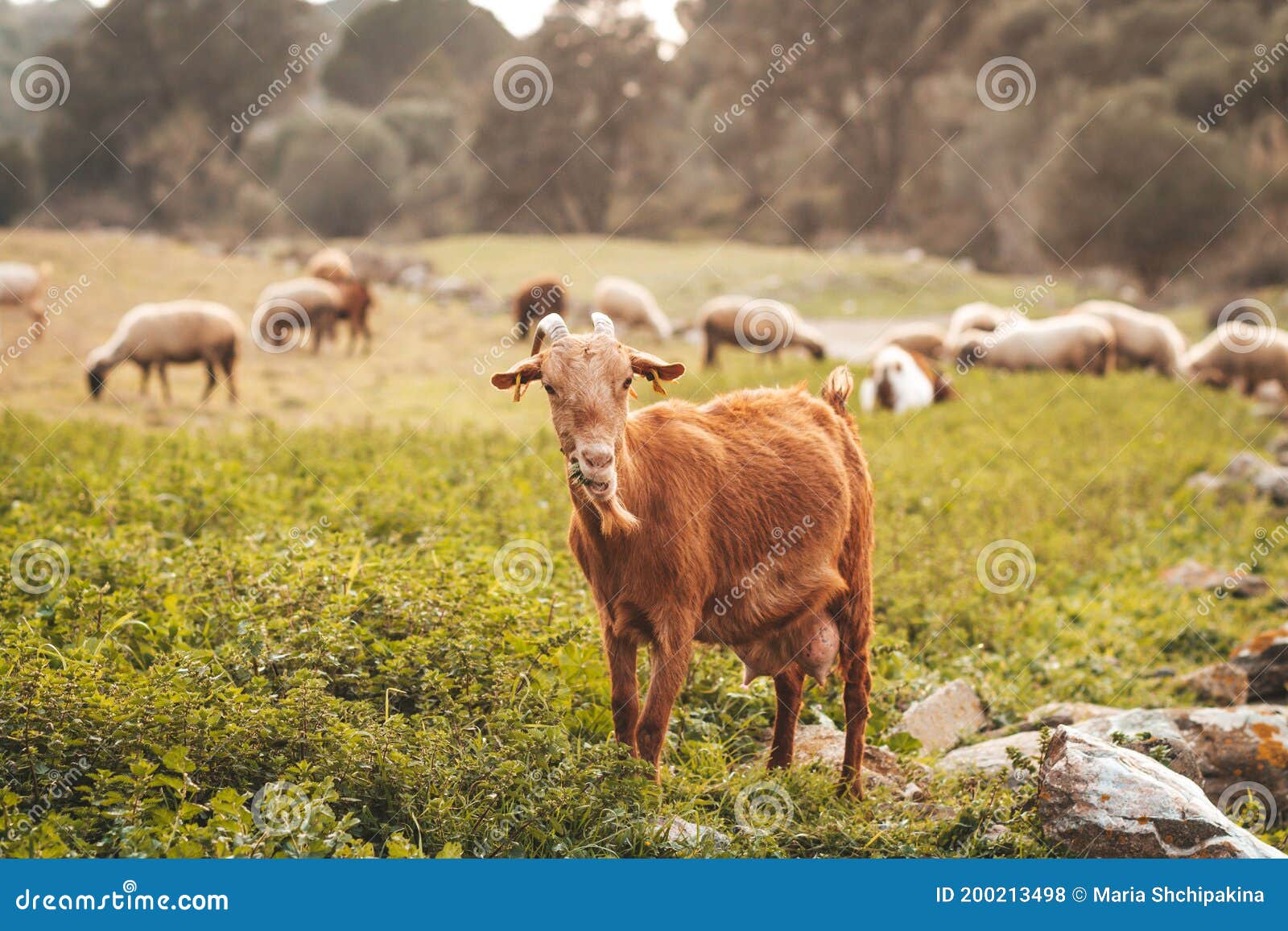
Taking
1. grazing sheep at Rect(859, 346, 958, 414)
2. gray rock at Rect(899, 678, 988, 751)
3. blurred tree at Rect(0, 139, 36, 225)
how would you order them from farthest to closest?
blurred tree at Rect(0, 139, 36, 225) → grazing sheep at Rect(859, 346, 958, 414) → gray rock at Rect(899, 678, 988, 751)

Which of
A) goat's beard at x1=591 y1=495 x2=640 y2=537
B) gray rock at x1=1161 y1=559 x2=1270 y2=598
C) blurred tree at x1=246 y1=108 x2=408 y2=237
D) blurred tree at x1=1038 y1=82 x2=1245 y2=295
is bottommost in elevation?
goat's beard at x1=591 y1=495 x2=640 y2=537

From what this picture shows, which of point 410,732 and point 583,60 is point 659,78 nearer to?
point 583,60

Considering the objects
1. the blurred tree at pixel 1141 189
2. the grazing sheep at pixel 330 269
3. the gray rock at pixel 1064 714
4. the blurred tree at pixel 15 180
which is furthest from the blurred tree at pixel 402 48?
the gray rock at pixel 1064 714

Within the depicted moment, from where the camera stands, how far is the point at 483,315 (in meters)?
19.8

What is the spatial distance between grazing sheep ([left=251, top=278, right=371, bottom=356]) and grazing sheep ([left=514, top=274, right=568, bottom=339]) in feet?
7.91

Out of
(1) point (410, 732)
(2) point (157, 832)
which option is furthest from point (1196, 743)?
(2) point (157, 832)

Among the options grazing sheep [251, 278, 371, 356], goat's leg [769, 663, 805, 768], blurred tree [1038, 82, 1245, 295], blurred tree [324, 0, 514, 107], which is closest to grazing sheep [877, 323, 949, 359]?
grazing sheep [251, 278, 371, 356]

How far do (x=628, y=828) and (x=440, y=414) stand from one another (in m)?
9.53

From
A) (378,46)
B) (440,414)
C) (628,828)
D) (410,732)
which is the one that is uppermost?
(378,46)

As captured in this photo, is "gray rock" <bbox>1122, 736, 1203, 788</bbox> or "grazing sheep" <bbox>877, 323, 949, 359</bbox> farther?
"grazing sheep" <bbox>877, 323, 949, 359</bbox>

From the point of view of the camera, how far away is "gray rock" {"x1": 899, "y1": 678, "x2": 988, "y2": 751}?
6.40 m

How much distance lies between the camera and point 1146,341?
1962 centimetres

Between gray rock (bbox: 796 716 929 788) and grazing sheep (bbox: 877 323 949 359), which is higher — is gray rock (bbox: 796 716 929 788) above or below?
below

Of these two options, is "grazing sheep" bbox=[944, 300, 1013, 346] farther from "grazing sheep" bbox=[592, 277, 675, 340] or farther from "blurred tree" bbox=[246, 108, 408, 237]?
"blurred tree" bbox=[246, 108, 408, 237]
